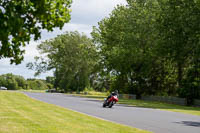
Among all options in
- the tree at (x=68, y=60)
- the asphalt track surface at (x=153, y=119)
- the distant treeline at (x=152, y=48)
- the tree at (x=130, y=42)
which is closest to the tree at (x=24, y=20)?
the asphalt track surface at (x=153, y=119)

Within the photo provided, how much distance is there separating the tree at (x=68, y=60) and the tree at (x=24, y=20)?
86241 mm

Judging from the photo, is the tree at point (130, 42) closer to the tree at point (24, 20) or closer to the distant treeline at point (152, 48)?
the distant treeline at point (152, 48)

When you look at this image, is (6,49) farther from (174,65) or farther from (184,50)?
(174,65)

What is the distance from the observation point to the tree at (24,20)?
21.0 ft

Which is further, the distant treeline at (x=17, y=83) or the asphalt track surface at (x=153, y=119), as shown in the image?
the distant treeline at (x=17, y=83)

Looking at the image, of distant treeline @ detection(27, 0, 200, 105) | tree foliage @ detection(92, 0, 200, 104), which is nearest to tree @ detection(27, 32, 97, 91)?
distant treeline @ detection(27, 0, 200, 105)

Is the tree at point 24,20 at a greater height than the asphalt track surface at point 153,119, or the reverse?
the tree at point 24,20

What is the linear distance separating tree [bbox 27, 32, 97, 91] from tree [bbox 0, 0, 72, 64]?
86241mm

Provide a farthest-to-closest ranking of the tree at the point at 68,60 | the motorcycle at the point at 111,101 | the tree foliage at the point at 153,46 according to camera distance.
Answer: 1. the tree at the point at 68,60
2. the tree foliage at the point at 153,46
3. the motorcycle at the point at 111,101

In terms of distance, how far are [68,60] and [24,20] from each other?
298 ft

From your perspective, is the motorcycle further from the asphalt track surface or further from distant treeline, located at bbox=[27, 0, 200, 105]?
distant treeline, located at bbox=[27, 0, 200, 105]

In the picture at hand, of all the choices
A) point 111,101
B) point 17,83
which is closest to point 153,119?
point 111,101

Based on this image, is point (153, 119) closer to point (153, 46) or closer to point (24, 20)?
point (24, 20)

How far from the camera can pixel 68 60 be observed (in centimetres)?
9794
